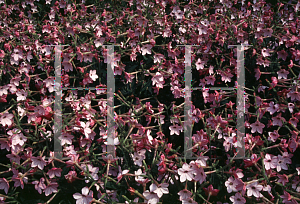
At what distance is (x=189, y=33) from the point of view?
185cm

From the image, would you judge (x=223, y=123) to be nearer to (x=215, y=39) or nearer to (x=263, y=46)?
(x=215, y=39)

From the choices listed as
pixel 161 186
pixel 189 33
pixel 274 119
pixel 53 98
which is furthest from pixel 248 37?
pixel 53 98

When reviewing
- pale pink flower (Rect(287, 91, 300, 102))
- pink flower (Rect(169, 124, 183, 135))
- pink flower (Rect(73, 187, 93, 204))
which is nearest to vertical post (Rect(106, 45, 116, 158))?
pink flower (Rect(73, 187, 93, 204))

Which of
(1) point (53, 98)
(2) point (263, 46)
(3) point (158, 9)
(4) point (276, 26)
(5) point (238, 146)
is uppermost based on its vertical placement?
(3) point (158, 9)

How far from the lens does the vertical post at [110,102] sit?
4.26 feet

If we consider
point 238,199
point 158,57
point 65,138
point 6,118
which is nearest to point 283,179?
point 238,199

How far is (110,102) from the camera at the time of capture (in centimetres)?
146

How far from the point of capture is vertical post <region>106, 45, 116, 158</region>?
4.26ft

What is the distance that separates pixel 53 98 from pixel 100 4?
0.87m

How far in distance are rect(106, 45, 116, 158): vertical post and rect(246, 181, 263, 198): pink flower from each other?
2.21 feet

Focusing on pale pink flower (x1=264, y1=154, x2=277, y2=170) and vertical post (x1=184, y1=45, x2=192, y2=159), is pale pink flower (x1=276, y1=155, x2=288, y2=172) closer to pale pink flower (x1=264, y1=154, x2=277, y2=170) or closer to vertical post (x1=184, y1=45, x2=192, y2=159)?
pale pink flower (x1=264, y1=154, x2=277, y2=170)

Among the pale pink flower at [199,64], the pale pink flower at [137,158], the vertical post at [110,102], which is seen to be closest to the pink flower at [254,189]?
the pale pink flower at [137,158]

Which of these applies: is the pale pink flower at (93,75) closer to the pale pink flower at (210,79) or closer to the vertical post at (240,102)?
the pale pink flower at (210,79)

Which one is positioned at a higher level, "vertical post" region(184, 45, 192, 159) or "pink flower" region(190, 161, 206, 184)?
"vertical post" region(184, 45, 192, 159)
